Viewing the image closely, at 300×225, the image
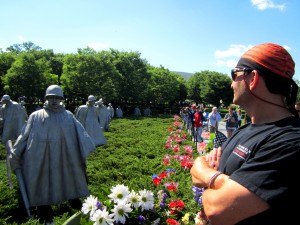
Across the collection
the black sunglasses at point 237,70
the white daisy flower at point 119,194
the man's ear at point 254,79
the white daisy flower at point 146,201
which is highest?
the black sunglasses at point 237,70

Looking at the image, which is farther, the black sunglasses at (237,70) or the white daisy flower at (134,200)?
the white daisy flower at (134,200)

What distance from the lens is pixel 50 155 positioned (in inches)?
225

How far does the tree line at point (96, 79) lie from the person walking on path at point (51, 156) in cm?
3312

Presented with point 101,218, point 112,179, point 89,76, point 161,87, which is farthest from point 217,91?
point 101,218

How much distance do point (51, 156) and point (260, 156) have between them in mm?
4957

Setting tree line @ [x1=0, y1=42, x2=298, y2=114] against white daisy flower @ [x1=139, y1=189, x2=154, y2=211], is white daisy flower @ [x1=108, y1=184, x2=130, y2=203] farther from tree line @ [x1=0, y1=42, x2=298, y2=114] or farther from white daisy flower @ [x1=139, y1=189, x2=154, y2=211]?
tree line @ [x1=0, y1=42, x2=298, y2=114]

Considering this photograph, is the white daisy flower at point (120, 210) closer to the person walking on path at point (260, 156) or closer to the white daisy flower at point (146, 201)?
the white daisy flower at point (146, 201)

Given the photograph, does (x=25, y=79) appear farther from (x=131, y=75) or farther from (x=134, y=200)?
(x=134, y=200)

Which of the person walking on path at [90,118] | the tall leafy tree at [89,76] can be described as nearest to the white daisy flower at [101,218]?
the person walking on path at [90,118]

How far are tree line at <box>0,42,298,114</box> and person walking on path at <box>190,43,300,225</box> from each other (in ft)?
124

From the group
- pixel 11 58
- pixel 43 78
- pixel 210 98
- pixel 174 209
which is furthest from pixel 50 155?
pixel 210 98

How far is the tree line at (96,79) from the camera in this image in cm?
3712

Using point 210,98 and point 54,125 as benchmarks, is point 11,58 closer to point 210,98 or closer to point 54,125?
point 210,98

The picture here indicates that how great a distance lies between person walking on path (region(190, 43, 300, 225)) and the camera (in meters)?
1.27
